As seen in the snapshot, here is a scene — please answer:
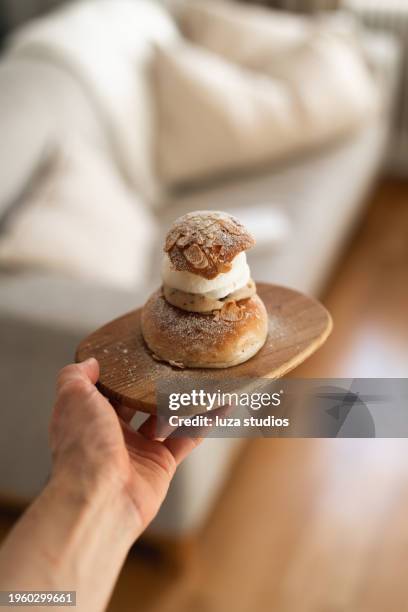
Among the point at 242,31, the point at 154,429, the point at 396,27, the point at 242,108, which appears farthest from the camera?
the point at 396,27

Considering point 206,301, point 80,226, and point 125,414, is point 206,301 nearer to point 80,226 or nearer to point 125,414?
point 125,414

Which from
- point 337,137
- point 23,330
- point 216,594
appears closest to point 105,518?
point 23,330

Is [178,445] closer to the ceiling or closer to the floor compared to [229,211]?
closer to the ceiling

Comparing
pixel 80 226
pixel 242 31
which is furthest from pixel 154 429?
A: pixel 242 31

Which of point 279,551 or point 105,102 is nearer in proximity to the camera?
point 279,551

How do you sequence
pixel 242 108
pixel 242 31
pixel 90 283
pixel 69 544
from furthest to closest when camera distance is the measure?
pixel 242 31 < pixel 242 108 < pixel 90 283 < pixel 69 544

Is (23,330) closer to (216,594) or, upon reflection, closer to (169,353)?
(216,594)

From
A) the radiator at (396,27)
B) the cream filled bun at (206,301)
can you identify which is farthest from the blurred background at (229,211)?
the cream filled bun at (206,301)

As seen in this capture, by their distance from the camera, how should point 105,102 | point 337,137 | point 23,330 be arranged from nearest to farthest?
point 23,330 → point 105,102 → point 337,137
